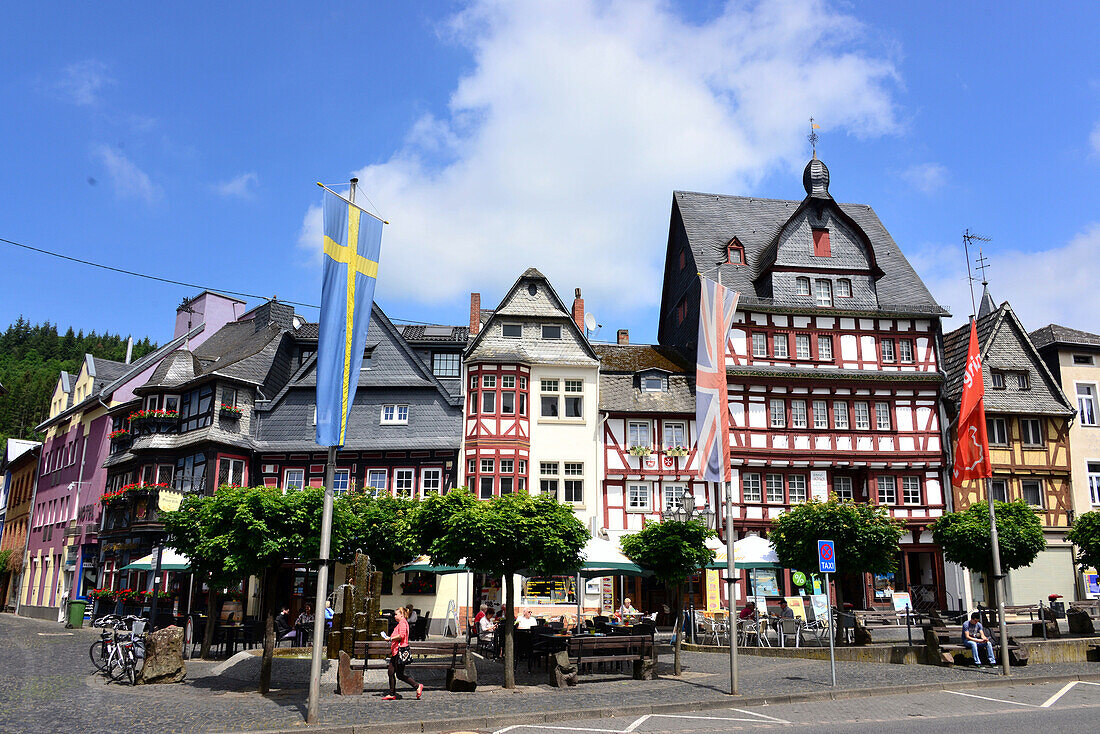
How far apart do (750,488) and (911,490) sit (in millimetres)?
6955

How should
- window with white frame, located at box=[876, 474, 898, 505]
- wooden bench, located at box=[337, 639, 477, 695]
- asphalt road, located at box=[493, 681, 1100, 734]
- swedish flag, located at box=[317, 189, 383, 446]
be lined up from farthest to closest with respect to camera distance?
1. window with white frame, located at box=[876, 474, 898, 505]
2. wooden bench, located at box=[337, 639, 477, 695]
3. swedish flag, located at box=[317, 189, 383, 446]
4. asphalt road, located at box=[493, 681, 1100, 734]

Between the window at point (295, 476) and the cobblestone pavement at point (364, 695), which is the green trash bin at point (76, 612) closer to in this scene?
the window at point (295, 476)

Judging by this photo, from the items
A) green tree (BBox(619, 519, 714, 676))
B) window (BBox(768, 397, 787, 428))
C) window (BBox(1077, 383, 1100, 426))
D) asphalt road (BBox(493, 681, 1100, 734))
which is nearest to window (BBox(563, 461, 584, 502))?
window (BBox(768, 397, 787, 428))

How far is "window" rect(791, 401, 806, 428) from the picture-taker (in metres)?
37.3

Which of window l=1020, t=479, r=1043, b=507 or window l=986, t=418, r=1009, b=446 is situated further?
window l=986, t=418, r=1009, b=446

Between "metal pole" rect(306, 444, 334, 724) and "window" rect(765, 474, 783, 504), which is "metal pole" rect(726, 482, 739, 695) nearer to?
"metal pole" rect(306, 444, 334, 724)

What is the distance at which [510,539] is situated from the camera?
17.6 m

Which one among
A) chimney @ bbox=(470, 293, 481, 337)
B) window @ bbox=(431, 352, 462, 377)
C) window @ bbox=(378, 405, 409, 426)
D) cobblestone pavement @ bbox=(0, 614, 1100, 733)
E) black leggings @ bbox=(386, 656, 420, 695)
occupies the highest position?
chimney @ bbox=(470, 293, 481, 337)

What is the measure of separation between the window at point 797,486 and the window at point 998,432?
8356mm

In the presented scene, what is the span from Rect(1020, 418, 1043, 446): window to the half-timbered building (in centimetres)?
382

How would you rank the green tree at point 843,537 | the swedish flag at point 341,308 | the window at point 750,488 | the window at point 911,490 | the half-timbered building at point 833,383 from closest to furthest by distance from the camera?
the swedish flag at point 341,308 → the green tree at point 843,537 → the window at point 750,488 → the half-timbered building at point 833,383 → the window at point 911,490

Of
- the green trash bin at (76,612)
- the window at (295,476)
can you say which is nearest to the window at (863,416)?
the window at (295,476)

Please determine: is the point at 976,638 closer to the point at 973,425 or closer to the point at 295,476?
the point at 973,425

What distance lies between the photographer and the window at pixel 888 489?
1455 inches
